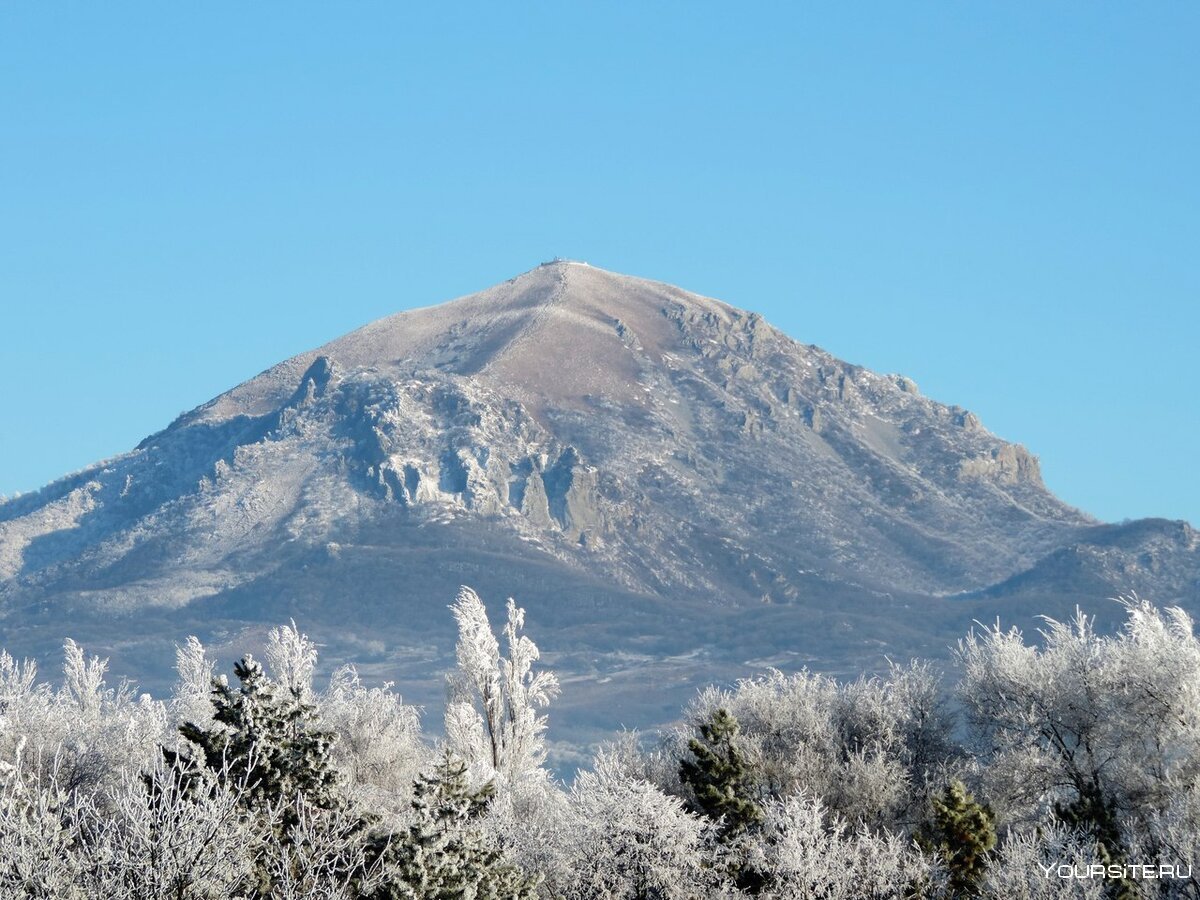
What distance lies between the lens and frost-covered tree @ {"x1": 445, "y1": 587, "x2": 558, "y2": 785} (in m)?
84.8

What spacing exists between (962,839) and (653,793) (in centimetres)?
1199

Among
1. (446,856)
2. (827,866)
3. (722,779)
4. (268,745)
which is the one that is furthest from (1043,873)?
(268,745)

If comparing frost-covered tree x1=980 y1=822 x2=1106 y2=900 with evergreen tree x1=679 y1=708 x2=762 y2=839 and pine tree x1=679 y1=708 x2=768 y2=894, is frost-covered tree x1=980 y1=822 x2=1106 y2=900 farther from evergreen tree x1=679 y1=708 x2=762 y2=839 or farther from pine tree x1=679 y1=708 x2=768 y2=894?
evergreen tree x1=679 y1=708 x2=762 y2=839

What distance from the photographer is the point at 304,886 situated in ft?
159

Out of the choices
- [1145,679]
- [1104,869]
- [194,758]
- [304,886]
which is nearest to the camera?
[304,886]

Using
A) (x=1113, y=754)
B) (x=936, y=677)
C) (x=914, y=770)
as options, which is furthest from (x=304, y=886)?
(x=936, y=677)

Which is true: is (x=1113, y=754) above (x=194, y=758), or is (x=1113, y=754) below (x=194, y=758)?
below

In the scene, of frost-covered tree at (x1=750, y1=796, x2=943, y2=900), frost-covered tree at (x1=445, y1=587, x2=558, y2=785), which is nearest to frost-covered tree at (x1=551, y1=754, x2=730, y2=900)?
frost-covered tree at (x1=750, y1=796, x2=943, y2=900)

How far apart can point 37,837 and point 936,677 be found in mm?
68409

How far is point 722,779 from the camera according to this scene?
254 ft

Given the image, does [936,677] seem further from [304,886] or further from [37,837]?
[37,837]

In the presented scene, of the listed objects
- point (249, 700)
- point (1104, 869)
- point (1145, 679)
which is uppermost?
point (249, 700)

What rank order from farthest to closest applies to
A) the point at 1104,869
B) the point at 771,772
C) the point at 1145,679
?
the point at 771,772, the point at 1145,679, the point at 1104,869

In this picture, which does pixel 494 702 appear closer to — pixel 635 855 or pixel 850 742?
pixel 850 742
